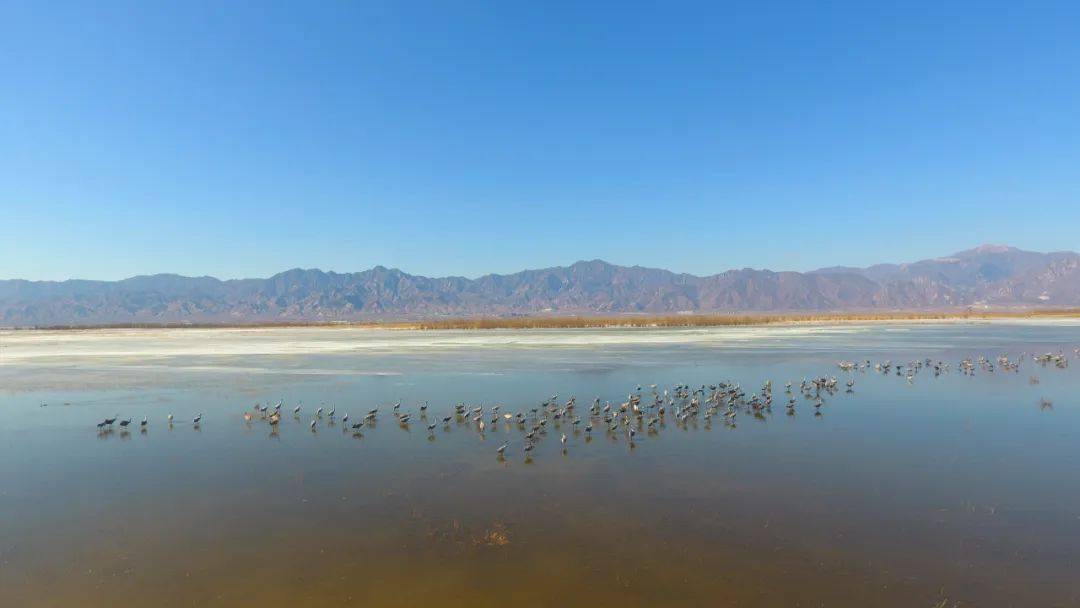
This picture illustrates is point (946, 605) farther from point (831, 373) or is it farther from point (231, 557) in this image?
point (831, 373)

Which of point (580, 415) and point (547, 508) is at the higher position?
point (580, 415)

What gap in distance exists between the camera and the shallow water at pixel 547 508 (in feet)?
26.4

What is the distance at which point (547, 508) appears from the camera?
11.0m

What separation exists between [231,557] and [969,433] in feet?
57.6

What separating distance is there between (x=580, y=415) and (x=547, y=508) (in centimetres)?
862

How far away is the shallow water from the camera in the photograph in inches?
317

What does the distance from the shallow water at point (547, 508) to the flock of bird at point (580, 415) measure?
34 centimetres

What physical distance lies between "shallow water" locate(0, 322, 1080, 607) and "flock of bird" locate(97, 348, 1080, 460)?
13.6 inches

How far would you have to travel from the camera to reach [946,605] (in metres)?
7.52

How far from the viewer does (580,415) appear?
1950cm

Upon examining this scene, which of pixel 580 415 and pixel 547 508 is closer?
pixel 547 508

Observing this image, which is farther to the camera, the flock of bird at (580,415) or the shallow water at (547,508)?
the flock of bird at (580,415)

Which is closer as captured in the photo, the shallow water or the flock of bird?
the shallow water

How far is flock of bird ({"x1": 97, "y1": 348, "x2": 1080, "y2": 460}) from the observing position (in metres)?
17.5
